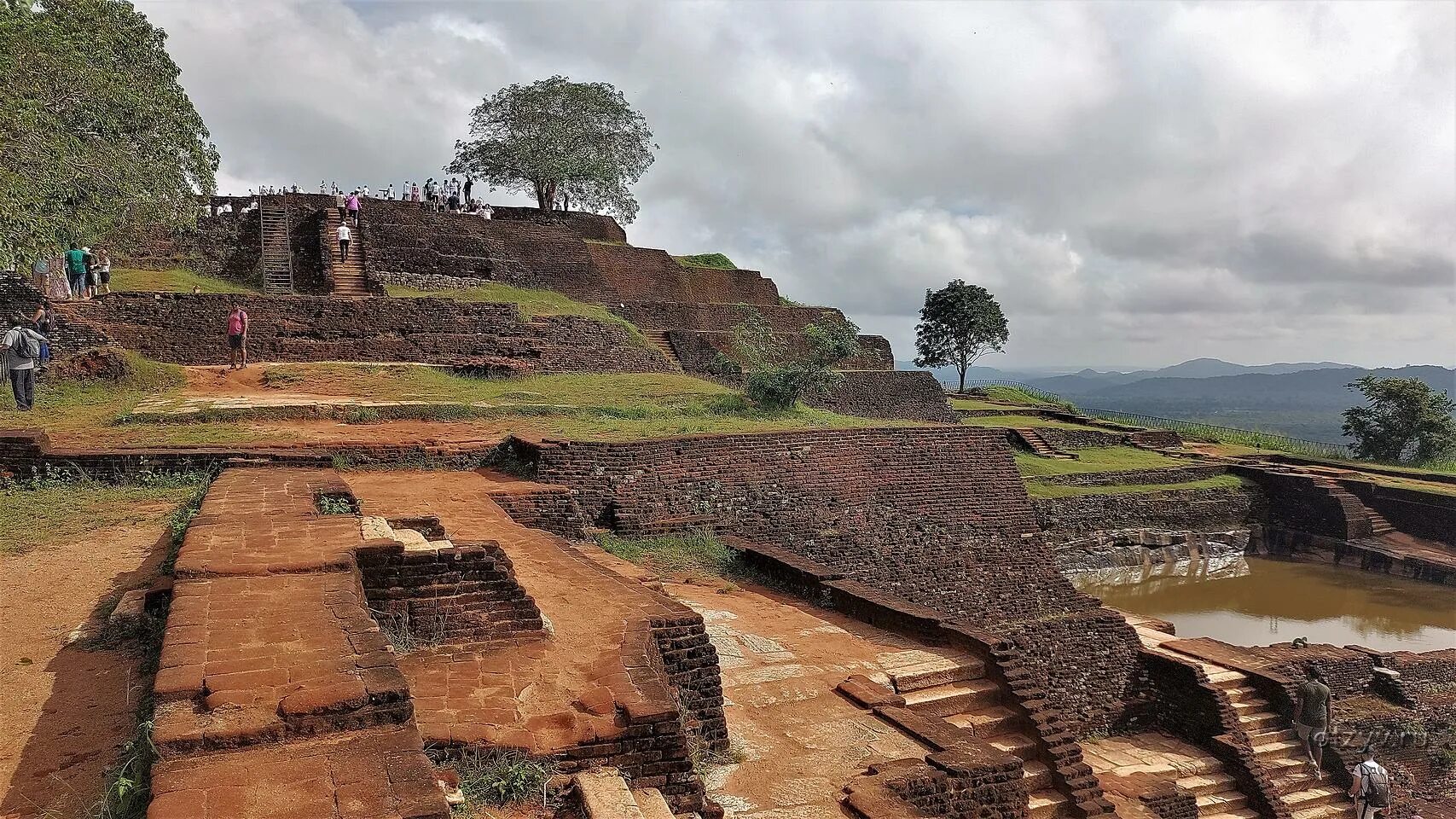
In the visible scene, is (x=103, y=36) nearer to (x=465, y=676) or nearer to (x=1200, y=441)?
(x=465, y=676)

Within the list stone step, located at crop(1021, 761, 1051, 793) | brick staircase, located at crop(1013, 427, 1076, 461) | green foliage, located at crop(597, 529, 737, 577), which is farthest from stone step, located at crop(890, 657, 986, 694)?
brick staircase, located at crop(1013, 427, 1076, 461)

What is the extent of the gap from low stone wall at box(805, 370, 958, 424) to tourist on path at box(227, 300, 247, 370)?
1390 cm

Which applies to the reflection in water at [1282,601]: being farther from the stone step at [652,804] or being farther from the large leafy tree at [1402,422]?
the stone step at [652,804]

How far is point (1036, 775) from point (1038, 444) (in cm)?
1967

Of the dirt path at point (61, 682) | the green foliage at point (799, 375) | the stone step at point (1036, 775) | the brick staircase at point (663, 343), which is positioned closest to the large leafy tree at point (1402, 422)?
the green foliage at point (799, 375)

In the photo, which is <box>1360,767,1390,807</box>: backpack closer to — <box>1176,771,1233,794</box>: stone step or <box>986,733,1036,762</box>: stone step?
<box>1176,771,1233,794</box>: stone step

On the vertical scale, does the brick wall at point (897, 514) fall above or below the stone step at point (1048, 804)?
above

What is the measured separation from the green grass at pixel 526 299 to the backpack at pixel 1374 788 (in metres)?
15.7

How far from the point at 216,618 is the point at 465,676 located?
1220 mm

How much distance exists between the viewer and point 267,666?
3.19 meters

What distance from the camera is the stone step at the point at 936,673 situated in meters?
6.34

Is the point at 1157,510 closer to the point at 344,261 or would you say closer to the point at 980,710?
the point at 980,710

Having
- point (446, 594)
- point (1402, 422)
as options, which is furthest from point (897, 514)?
point (1402, 422)

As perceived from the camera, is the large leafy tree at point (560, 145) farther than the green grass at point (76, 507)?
Yes
